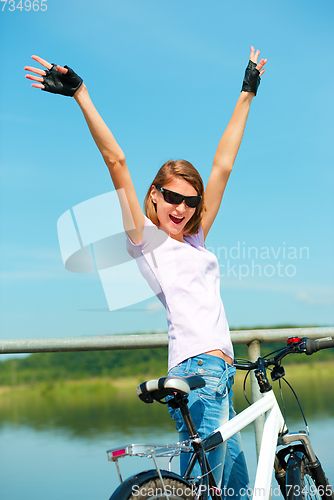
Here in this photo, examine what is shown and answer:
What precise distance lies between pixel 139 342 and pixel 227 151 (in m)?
1.00

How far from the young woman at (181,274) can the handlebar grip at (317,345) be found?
0.29m

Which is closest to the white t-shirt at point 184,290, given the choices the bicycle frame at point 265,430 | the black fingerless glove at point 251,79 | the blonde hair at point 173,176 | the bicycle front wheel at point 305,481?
the blonde hair at point 173,176

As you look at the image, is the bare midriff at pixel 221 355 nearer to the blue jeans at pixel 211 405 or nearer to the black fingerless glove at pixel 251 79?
the blue jeans at pixel 211 405

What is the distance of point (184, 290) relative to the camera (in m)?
1.84

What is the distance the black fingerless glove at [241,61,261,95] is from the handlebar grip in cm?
134

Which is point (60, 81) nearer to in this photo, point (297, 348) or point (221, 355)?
point (221, 355)

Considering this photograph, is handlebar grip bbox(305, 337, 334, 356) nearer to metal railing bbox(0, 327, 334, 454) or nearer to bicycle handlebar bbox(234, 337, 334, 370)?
bicycle handlebar bbox(234, 337, 334, 370)

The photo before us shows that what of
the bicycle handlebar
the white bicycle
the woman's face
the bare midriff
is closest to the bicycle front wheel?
the white bicycle

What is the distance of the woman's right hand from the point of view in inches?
71.1

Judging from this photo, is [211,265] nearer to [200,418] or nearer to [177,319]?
[177,319]

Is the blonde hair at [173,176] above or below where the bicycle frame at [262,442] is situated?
above

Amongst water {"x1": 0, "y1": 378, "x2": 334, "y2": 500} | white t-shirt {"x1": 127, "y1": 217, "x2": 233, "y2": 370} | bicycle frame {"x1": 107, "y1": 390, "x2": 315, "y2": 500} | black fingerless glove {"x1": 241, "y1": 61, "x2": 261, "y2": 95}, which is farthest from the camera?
water {"x1": 0, "y1": 378, "x2": 334, "y2": 500}

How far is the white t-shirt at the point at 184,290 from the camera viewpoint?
70.3 inches

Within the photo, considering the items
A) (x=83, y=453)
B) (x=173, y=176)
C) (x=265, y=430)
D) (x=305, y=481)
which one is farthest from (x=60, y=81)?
(x=83, y=453)
